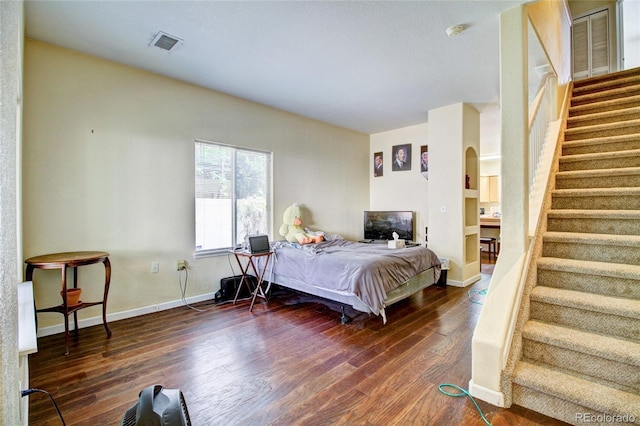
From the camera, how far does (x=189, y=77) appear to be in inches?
135

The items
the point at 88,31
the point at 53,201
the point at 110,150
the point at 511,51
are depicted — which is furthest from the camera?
the point at 110,150

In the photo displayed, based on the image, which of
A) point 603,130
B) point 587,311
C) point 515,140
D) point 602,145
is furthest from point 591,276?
point 603,130

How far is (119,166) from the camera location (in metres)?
3.09

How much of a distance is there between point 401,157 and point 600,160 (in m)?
3.08

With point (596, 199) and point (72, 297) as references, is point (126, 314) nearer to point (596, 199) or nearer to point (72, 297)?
point (72, 297)

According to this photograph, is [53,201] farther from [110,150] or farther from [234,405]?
[234,405]

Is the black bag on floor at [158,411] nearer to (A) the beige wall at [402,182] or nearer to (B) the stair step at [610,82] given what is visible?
(A) the beige wall at [402,182]

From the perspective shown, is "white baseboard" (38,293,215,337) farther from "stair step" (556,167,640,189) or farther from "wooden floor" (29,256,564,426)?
"stair step" (556,167,640,189)

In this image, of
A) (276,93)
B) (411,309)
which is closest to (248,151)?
(276,93)

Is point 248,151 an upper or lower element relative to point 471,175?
upper

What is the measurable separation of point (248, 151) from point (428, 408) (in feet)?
11.8

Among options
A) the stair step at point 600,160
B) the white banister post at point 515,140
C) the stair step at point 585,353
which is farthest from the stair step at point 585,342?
the stair step at point 600,160

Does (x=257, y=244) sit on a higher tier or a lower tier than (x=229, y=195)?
lower

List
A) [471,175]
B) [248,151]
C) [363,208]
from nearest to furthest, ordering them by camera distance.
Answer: [248,151]
[471,175]
[363,208]
